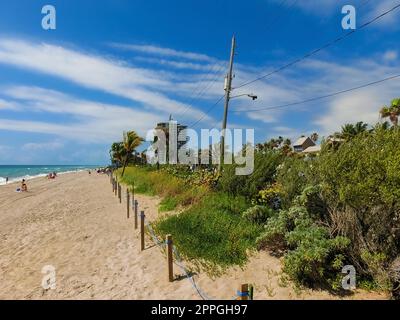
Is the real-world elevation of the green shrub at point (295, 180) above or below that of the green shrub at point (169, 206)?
above

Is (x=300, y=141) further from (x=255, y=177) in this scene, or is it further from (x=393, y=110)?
(x=255, y=177)

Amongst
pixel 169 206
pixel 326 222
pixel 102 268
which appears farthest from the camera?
pixel 169 206

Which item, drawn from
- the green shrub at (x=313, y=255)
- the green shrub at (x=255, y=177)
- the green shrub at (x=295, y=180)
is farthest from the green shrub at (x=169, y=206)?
the green shrub at (x=313, y=255)

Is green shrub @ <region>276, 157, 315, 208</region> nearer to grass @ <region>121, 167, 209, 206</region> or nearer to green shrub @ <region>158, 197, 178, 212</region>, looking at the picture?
grass @ <region>121, 167, 209, 206</region>

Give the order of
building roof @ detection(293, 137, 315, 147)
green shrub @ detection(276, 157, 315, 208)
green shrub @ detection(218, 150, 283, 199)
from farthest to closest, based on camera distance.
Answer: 1. building roof @ detection(293, 137, 315, 147)
2. green shrub @ detection(218, 150, 283, 199)
3. green shrub @ detection(276, 157, 315, 208)

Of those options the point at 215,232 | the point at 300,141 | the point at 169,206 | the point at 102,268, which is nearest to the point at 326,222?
the point at 215,232

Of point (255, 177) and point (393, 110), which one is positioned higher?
point (393, 110)

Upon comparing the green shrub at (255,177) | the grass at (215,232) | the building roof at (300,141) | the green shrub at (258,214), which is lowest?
the grass at (215,232)

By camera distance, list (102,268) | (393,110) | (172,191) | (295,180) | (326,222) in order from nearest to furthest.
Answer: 1. (326,222)
2. (102,268)
3. (295,180)
4. (172,191)
5. (393,110)

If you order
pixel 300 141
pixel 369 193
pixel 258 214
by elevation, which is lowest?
pixel 258 214

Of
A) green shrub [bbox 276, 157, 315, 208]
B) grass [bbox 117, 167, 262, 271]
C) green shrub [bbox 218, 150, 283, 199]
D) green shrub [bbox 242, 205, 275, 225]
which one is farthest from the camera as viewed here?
green shrub [bbox 218, 150, 283, 199]

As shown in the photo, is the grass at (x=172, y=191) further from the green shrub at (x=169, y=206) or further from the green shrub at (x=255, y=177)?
the green shrub at (x=255, y=177)

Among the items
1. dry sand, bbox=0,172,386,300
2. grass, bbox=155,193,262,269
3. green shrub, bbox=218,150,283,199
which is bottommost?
dry sand, bbox=0,172,386,300

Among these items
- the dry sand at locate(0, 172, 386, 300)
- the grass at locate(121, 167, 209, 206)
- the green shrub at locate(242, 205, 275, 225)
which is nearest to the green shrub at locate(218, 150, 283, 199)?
the grass at locate(121, 167, 209, 206)
